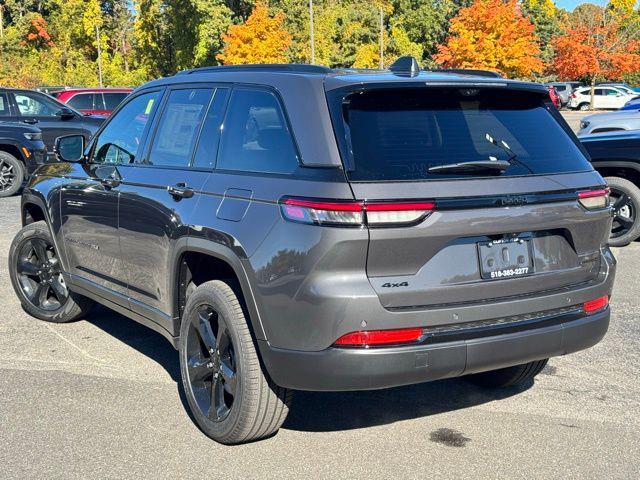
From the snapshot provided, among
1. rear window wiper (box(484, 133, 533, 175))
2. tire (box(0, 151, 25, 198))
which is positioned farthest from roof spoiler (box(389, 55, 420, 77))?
tire (box(0, 151, 25, 198))

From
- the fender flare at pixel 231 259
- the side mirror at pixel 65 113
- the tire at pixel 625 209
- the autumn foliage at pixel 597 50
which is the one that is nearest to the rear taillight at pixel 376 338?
the fender flare at pixel 231 259

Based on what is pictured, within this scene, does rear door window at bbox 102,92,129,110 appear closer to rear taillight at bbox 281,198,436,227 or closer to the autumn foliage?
rear taillight at bbox 281,198,436,227

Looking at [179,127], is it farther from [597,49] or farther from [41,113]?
[597,49]

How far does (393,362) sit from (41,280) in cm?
378

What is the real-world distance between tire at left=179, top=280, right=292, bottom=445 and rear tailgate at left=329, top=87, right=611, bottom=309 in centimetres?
77

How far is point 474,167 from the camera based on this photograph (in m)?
3.52

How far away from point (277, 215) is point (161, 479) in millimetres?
1311

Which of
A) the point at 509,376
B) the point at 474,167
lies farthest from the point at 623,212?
the point at 474,167

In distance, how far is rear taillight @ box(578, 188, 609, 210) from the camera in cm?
381

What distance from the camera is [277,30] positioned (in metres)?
50.5

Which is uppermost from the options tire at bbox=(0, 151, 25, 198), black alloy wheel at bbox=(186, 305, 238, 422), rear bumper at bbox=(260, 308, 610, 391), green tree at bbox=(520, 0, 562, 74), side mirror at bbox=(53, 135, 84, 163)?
side mirror at bbox=(53, 135, 84, 163)

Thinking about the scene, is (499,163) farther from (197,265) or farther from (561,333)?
(197,265)

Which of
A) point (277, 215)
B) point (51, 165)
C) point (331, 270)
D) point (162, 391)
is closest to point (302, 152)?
point (277, 215)

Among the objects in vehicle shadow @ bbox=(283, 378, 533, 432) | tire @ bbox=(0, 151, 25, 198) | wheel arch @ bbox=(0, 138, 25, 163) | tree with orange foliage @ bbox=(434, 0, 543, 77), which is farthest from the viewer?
tree with orange foliage @ bbox=(434, 0, 543, 77)
